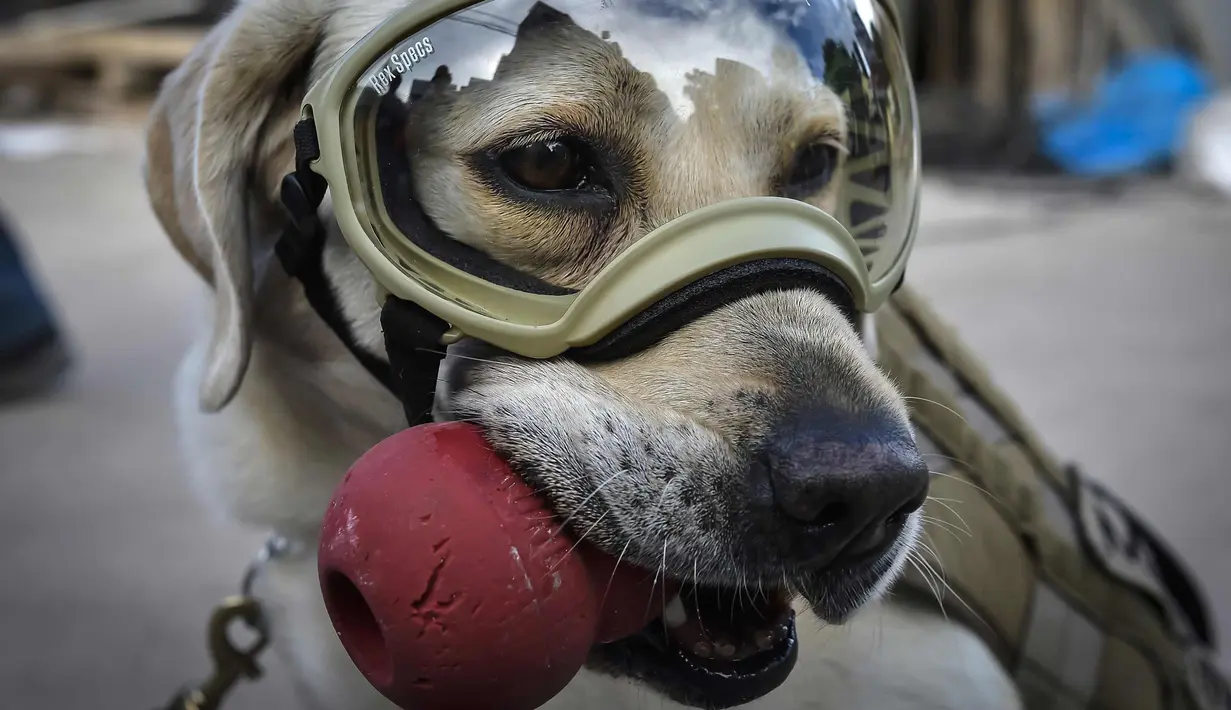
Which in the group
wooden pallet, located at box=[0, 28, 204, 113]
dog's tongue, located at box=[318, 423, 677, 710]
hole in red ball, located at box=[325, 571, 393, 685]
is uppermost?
dog's tongue, located at box=[318, 423, 677, 710]

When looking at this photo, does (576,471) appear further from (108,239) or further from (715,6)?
(108,239)

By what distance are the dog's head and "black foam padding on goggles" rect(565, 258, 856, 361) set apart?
0.01 meters

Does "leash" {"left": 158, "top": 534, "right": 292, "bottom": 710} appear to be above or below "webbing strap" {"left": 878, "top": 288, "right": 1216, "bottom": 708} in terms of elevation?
below

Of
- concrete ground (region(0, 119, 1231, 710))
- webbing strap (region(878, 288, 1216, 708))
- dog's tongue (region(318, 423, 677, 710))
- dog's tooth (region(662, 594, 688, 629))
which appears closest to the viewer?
dog's tongue (region(318, 423, 677, 710))

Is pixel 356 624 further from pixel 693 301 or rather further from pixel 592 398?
pixel 693 301

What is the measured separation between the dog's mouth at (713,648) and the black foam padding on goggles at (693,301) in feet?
0.84

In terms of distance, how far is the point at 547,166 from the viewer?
1107mm

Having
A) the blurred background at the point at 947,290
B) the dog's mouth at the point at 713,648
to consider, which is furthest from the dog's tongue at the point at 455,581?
the blurred background at the point at 947,290

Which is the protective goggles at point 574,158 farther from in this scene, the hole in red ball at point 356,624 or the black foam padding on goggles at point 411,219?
the hole in red ball at point 356,624

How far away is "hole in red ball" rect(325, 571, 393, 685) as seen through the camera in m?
0.96

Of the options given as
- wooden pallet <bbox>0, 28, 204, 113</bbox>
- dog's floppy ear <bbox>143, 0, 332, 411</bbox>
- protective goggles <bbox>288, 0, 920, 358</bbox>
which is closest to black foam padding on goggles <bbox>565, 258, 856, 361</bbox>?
protective goggles <bbox>288, 0, 920, 358</bbox>

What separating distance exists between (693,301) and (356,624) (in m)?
0.44

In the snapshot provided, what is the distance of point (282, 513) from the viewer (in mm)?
1488

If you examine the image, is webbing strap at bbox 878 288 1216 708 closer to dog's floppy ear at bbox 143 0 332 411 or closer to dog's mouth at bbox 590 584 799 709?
dog's mouth at bbox 590 584 799 709
